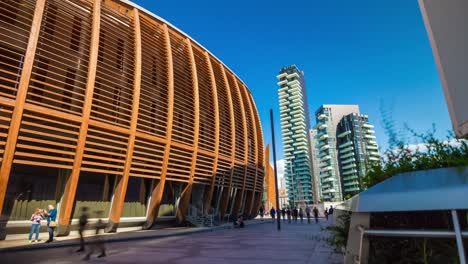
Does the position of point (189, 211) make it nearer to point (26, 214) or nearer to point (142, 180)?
point (142, 180)

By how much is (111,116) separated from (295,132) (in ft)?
425

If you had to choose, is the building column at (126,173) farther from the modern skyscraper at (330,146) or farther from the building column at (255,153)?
the modern skyscraper at (330,146)

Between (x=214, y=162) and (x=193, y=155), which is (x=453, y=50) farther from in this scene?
(x=214, y=162)

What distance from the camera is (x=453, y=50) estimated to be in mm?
3568

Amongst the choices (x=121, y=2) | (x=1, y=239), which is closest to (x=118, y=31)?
(x=121, y=2)

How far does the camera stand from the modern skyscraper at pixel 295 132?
13475 cm

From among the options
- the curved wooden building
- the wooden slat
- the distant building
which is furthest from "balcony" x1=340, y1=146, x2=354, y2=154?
the distant building

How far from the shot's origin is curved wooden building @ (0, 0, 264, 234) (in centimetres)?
1228

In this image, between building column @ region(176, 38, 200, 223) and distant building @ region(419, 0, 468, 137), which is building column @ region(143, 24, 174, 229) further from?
distant building @ region(419, 0, 468, 137)

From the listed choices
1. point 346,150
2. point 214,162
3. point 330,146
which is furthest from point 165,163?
point 330,146

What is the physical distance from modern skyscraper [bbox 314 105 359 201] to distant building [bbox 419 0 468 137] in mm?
116702

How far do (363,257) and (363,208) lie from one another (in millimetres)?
450

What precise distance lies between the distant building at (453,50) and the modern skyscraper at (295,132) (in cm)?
12968

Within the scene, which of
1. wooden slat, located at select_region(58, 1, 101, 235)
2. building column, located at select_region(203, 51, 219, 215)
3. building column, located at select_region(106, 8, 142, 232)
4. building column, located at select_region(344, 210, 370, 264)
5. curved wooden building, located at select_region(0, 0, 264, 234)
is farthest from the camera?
building column, located at select_region(203, 51, 219, 215)
